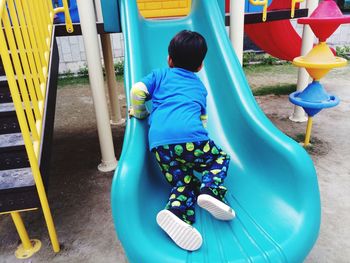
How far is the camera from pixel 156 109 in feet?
6.12

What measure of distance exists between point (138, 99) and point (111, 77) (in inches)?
103

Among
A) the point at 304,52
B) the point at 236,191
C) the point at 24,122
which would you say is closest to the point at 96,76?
the point at 24,122

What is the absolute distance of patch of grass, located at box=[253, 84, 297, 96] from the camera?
18.8 ft

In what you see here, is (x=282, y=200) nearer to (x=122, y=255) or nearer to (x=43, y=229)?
(x=122, y=255)

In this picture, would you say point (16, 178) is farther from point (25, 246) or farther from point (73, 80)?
point (73, 80)

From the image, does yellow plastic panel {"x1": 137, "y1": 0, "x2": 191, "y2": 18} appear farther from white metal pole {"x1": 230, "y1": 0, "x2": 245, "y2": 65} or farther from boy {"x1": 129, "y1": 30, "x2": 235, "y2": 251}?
boy {"x1": 129, "y1": 30, "x2": 235, "y2": 251}

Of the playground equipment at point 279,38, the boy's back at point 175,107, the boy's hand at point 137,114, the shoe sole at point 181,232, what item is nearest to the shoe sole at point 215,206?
the shoe sole at point 181,232

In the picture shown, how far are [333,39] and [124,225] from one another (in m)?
8.80

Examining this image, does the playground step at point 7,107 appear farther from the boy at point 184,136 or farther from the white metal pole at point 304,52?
the white metal pole at point 304,52

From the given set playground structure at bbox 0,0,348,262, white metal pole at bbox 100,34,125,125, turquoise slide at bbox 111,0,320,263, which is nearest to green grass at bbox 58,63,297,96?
white metal pole at bbox 100,34,125,125

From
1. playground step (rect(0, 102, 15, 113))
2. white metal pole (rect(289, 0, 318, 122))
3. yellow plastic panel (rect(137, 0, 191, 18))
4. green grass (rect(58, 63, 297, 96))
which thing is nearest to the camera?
playground step (rect(0, 102, 15, 113))

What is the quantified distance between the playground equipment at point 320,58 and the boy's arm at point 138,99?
1948 mm

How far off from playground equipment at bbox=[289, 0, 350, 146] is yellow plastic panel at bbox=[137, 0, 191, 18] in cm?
113

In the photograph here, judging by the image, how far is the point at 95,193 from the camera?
2986 mm
